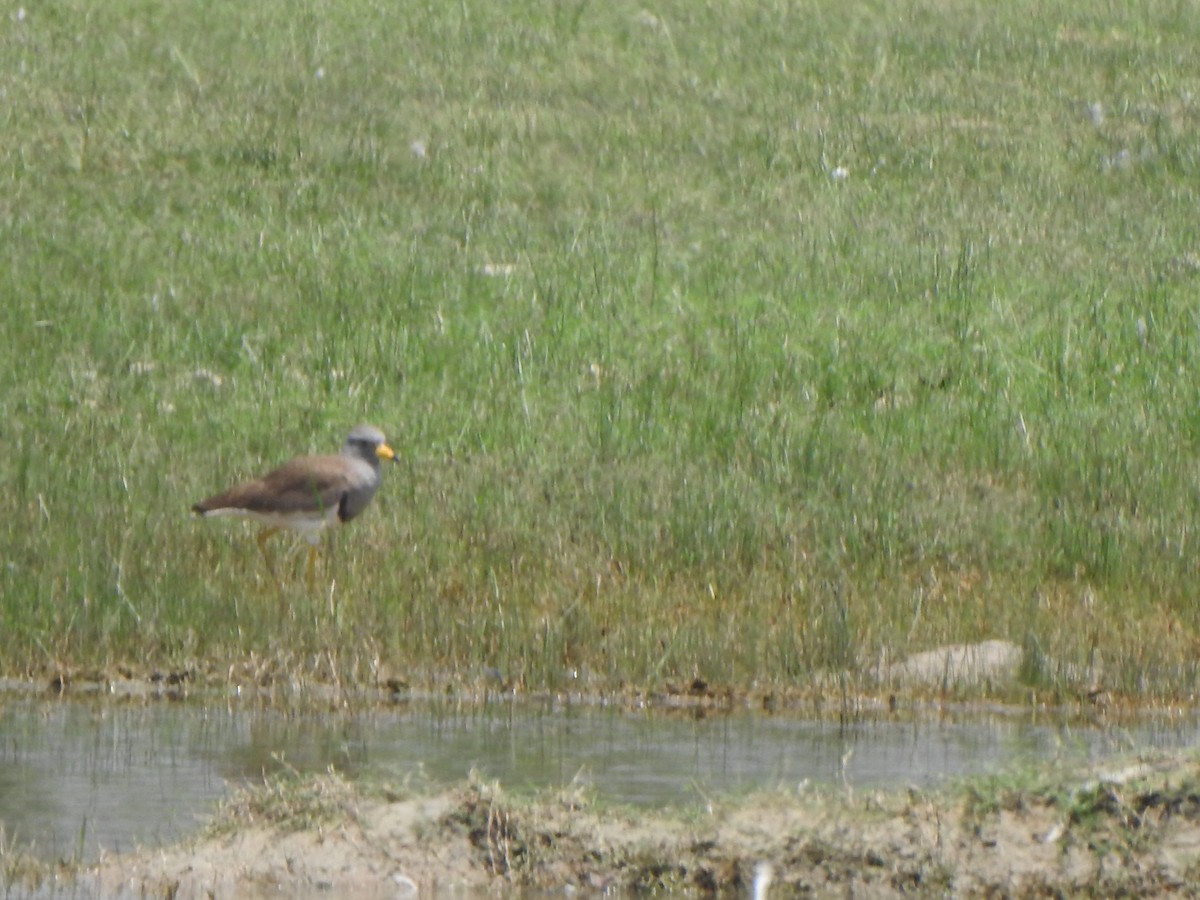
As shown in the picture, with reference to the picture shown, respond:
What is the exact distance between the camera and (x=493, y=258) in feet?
58.5

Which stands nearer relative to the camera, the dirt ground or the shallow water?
the dirt ground

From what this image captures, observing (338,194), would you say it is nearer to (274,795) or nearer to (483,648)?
(483,648)

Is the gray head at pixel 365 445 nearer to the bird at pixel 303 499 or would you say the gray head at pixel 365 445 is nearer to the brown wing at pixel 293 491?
the bird at pixel 303 499

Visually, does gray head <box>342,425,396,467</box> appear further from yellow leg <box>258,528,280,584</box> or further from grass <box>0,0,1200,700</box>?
yellow leg <box>258,528,280,584</box>

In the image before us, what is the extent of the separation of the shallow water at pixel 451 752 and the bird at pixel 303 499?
1.84 metres

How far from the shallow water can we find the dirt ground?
0.42 meters

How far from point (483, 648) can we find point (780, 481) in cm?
359

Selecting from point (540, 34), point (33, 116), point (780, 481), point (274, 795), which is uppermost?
point (540, 34)

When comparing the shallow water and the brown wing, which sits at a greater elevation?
the brown wing

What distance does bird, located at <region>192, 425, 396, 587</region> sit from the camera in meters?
11.4

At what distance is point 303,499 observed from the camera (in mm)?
11430

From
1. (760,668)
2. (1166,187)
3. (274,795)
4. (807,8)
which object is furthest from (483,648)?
(807,8)

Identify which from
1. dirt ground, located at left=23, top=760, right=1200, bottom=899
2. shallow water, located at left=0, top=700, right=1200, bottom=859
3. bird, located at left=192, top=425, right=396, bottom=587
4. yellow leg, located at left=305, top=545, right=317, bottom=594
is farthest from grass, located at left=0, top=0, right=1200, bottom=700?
dirt ground, located at left=23, top=760, right=1200, bottom=899

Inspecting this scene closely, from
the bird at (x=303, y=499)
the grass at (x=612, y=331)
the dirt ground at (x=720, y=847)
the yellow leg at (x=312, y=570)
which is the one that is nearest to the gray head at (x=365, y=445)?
the bird at (x=303, y=499)
